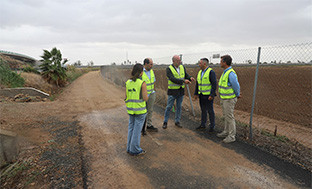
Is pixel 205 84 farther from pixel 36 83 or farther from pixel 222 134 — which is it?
pixel 36 83

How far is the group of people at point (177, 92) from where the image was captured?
349cm

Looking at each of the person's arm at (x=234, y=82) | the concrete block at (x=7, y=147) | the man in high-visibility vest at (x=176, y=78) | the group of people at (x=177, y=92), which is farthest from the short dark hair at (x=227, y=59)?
the concrete block at (x=7, y=147)

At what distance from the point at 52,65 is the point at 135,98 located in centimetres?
1335

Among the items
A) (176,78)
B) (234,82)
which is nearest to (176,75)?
(176,78)

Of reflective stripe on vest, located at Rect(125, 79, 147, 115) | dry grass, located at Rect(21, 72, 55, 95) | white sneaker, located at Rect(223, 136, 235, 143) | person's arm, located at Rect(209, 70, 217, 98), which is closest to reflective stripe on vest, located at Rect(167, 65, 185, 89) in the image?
person's arm, located at Rect(209, 70, 217, 98)

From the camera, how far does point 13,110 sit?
686 cm

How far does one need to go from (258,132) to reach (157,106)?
445 centimetres

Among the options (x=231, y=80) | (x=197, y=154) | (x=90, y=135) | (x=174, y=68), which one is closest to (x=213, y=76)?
(x=231, y=80)

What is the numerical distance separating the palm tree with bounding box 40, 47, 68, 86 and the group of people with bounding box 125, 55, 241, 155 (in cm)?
1212

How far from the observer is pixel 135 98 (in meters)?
3.47

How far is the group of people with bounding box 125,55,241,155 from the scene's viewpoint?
3.49 metres

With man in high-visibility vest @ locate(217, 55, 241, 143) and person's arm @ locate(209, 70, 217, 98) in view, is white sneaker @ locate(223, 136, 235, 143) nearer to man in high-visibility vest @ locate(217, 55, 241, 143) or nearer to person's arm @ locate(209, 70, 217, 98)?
man in high-visibility vest @ locate(217, 55, 241, 143)

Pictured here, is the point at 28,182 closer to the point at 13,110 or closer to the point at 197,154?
the point at 197,154

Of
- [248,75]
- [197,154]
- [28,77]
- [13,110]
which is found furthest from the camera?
[248,75]
